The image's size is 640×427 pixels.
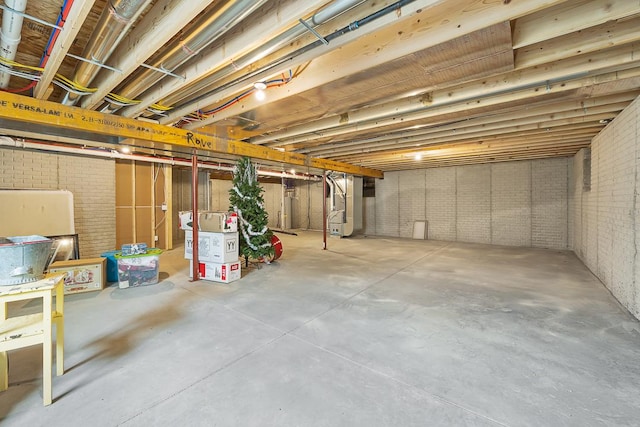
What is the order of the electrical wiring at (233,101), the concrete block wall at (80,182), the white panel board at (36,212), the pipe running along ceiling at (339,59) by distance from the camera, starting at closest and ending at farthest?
the pipe running along ceiling at (339,59) < the electrical wiring at (233,101) < the white panel board at (36,212) < the concrete block wall at (80,182)

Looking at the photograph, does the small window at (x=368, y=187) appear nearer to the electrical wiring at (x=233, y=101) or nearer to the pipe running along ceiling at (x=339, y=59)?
the pipe running along ceiling at (x=339, y=59)

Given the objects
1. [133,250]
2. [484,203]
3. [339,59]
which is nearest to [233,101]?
[339,59]

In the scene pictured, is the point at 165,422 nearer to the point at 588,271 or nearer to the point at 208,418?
the point at 208,418

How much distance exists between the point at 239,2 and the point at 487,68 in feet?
6.98

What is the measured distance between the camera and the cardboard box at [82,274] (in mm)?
3595

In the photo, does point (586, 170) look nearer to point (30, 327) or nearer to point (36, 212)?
point (30, 327)

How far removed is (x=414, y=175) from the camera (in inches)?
369

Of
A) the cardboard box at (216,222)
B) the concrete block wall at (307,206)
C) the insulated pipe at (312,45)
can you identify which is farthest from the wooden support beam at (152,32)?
the concrete block wall at (307,206)

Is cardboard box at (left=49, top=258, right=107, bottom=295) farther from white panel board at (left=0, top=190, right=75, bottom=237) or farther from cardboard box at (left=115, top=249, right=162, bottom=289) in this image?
white panel board at (left=0, top=190, right=75, bottom=237)

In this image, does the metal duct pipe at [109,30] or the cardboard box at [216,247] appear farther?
the cardboard box at [216,247]

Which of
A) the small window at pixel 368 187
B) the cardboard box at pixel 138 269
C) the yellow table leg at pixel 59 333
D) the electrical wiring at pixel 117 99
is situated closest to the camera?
the yellow table leg at pixel 59 333

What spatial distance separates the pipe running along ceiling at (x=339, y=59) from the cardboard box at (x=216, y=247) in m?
1.73

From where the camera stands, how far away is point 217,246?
167 inches

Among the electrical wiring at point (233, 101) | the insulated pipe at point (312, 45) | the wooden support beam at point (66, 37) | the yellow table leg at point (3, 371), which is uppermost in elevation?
the electrical wiring at point (233, 101)
